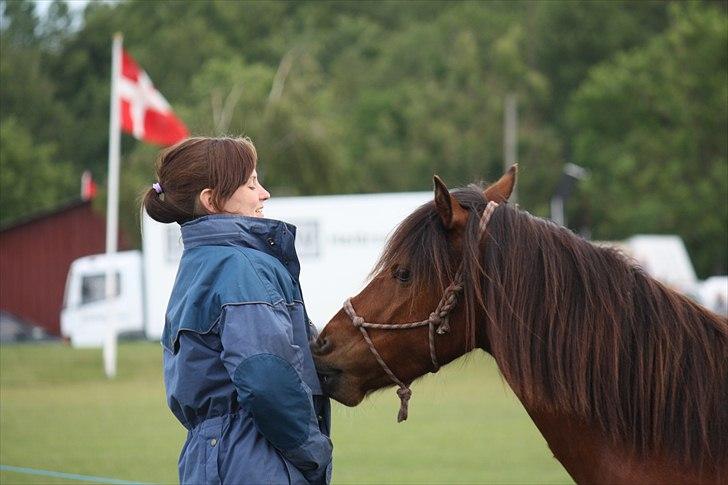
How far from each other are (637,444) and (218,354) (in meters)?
1.35

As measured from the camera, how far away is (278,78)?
135 feet

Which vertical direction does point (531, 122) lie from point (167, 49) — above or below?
below

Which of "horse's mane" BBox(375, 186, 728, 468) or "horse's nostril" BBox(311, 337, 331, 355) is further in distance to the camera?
"horse's nostril" BBox(311, 337, 331, 355)

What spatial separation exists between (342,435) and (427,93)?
43226 millimetres

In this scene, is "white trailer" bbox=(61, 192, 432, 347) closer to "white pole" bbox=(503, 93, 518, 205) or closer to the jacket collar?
the jacket collar

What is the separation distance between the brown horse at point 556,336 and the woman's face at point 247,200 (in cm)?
45

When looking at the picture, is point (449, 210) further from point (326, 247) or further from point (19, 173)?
point (326, 247)

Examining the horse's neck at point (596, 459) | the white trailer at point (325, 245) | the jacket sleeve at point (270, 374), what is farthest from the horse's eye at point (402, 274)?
the white trailer at point (325, 245)

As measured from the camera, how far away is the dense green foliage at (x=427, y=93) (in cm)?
3812

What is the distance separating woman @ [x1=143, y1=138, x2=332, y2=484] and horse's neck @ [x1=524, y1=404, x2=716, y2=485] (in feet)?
2.42

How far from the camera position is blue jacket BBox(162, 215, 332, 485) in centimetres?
349

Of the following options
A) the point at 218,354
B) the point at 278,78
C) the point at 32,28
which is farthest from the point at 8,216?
the point at 278,78

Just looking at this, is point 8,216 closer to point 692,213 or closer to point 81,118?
point 81,118

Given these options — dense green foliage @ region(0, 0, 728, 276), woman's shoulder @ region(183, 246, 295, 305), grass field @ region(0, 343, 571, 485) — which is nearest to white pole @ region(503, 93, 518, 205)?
dense green foliage @ region(0, 0, 728, 276)
